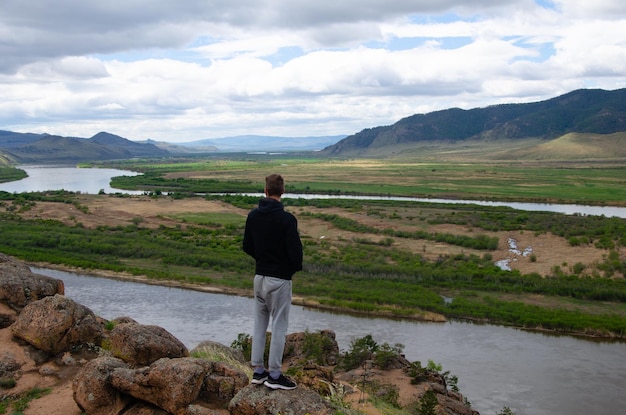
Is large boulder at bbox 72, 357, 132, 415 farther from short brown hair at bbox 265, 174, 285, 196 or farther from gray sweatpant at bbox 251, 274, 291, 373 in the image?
short brown hair at bbox 265, 174, 285, 196

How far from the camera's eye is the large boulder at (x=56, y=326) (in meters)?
11.2

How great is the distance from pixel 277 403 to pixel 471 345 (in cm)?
1749

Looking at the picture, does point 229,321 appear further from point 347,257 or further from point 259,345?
point 259,345

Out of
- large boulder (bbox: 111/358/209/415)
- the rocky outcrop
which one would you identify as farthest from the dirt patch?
large boulder (bbox: 111/358/209/415)

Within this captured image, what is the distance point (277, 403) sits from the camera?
7344 mm

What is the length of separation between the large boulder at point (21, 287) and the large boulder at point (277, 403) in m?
7.80

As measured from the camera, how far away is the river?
59.5 feet

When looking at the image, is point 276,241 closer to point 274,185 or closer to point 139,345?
point 274,185

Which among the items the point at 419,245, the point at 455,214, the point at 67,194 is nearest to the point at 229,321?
the point at 419,245

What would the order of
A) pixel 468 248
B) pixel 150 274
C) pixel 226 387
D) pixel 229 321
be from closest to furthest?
pixel 226 387 → pixel 229 321 → pixel 150 274 → pixel 468 248

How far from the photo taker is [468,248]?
42656 millimetres

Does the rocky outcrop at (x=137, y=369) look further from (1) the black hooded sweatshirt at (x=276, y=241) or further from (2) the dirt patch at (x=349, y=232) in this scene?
(2) the dirt patch at (x=349, y=232)

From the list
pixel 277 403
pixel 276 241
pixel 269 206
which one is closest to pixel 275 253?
pixel 276 241

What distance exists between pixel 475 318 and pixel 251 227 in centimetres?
2155
